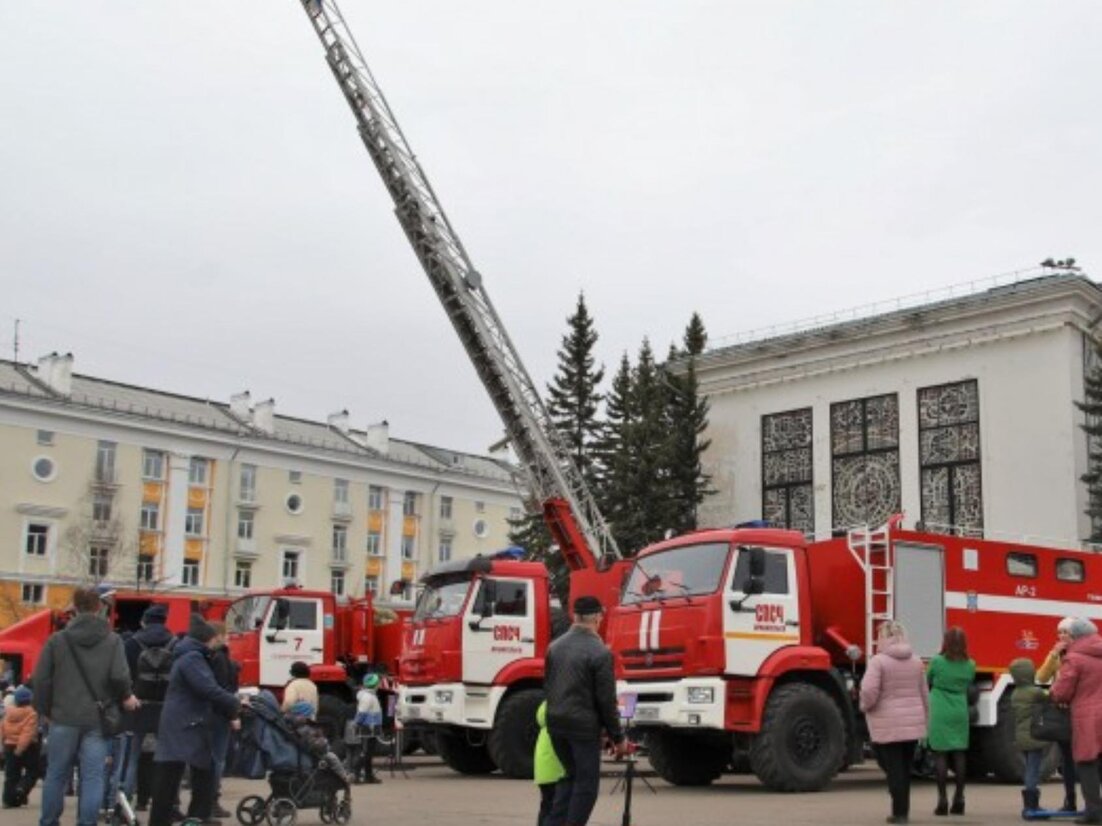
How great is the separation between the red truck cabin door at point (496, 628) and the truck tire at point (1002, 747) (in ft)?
19.4

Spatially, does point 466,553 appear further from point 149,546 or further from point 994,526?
point 994,526

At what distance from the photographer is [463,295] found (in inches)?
1012

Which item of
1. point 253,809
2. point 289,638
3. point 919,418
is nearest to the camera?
point 253,809

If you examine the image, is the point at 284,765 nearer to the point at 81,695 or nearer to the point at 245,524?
the point at 81,695

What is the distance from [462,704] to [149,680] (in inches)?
283

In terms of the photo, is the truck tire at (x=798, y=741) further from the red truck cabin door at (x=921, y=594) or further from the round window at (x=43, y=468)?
the round window at (x=43, y=468)

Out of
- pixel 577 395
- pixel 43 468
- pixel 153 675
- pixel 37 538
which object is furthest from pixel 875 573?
pixel 43 468

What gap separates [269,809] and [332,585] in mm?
62760

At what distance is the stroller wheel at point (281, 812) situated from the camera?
1112 centimetres

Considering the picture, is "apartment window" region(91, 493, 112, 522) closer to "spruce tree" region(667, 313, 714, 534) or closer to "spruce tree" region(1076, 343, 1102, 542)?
"spruce tree" region(667, 313, 714, 534)

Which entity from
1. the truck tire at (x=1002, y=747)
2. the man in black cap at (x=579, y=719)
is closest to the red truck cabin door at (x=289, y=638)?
the truck tire at (x=1002, y=747)

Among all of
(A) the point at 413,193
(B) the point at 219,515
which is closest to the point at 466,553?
(B) the point at 219,515

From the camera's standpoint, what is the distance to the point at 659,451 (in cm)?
4272

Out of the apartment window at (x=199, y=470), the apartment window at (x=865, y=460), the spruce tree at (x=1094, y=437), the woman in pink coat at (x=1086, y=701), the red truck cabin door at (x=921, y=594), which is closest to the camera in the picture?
the woman in pink coat at (x=1086, y=701)
